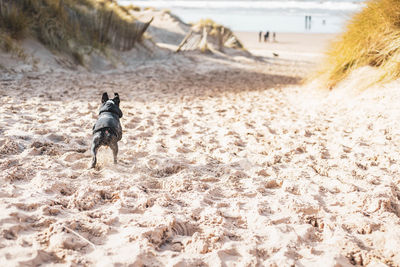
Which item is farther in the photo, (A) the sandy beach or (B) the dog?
(B) the dog

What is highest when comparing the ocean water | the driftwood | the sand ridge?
the ocean water

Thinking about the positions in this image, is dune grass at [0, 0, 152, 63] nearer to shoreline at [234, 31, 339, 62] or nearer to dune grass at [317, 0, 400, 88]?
dune grass at [317, 0, 400, 88]

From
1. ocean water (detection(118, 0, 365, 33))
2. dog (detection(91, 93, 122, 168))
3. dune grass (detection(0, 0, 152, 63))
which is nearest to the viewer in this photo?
dog (detection(91, 93, 122, 168))

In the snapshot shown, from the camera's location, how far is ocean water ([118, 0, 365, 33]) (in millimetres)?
27188

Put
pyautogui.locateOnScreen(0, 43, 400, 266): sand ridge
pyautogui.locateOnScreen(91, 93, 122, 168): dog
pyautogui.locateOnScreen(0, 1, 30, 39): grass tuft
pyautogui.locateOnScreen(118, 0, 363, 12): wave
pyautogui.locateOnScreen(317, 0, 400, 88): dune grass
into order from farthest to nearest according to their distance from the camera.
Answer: pyautogui.locateOnScreen(118, 0, 363, 12): wave < pyautogui.locateOnScreen(0, 1, 30, 39): grass tuft < pyautogui.locateOnScreen(317, 0, 400, 88): dune grass < pyautogui.locateOnScreen(91, 93, 122, 168): dog < pyautogui.locateOnScreen(0, 43, 400, 266): sand ridge

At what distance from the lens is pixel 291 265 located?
1.79m

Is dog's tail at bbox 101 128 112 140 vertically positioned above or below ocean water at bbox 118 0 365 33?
below

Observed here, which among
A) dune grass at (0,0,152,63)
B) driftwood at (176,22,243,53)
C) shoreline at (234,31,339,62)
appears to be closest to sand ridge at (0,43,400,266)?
dune grass at (0,0,152,63)

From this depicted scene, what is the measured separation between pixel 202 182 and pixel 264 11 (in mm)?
33919

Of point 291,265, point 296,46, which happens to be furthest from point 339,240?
point 296,46

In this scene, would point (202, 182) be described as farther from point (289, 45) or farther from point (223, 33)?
point (289, 45)

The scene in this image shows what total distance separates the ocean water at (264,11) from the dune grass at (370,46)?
20205 millimetres

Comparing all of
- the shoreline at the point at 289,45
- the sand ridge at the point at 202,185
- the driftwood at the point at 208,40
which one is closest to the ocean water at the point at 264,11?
Result: the shoreline at the point at 289,45

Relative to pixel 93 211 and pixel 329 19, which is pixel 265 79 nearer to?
pixel 93 211
